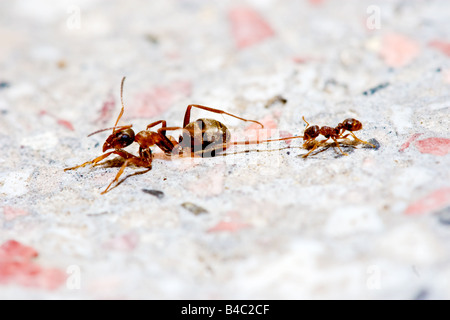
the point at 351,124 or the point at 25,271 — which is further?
the point at 351,124

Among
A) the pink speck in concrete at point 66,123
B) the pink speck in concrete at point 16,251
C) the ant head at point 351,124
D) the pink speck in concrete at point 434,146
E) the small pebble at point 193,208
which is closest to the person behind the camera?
the pink speck in concrete at point 16,251

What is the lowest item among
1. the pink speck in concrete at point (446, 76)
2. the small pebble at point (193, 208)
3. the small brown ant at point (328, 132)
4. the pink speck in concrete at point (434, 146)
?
the small pebble at point (193, 208)

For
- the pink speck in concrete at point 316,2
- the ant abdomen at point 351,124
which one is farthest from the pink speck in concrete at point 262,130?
the pink speck in concrete at point 316,2

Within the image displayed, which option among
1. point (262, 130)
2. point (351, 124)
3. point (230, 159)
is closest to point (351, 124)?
point (351, 124)

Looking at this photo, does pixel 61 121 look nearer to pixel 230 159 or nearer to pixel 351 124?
pixel 230 159

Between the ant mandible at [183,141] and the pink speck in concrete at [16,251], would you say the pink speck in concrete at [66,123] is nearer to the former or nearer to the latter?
the ant mandible at [183,141]

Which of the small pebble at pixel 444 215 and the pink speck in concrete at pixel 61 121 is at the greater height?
the pink speck in concrete at pixel 61 121
